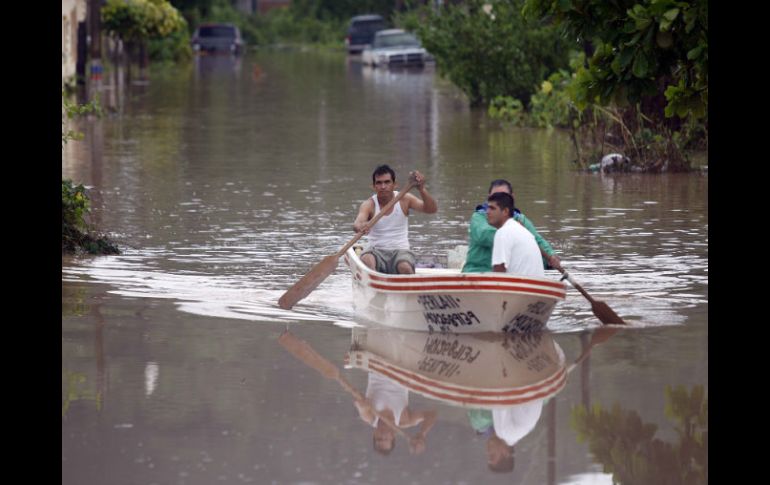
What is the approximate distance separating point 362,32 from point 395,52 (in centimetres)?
1603

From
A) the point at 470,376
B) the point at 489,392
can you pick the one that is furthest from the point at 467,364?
the point at 489,392

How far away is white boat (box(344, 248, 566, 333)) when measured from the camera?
464 inches

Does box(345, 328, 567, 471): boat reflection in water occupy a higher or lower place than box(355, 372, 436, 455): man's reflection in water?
higher

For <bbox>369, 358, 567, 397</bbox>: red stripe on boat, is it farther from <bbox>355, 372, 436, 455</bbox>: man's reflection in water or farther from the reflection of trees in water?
the reflection of trees in water

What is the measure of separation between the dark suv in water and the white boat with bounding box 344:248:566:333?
6352cm

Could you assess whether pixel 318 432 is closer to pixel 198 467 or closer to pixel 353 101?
pixel 198 467

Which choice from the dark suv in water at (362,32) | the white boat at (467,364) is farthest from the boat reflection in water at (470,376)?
the dark suv in water at (362,32)

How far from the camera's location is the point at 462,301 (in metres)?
12.0

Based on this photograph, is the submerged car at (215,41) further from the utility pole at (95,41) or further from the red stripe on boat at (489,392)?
the red stripe on boat at (489,392)

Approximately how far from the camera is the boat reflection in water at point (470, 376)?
9758 millimetres

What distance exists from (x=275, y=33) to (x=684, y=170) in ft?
238

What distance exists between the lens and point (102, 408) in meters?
10.2

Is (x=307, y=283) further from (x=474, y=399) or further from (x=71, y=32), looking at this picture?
(x=71, y=32)

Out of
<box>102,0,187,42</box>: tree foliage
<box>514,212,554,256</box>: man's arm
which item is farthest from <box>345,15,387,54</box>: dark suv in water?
<box>514,212,554,256</box>: man's arm
